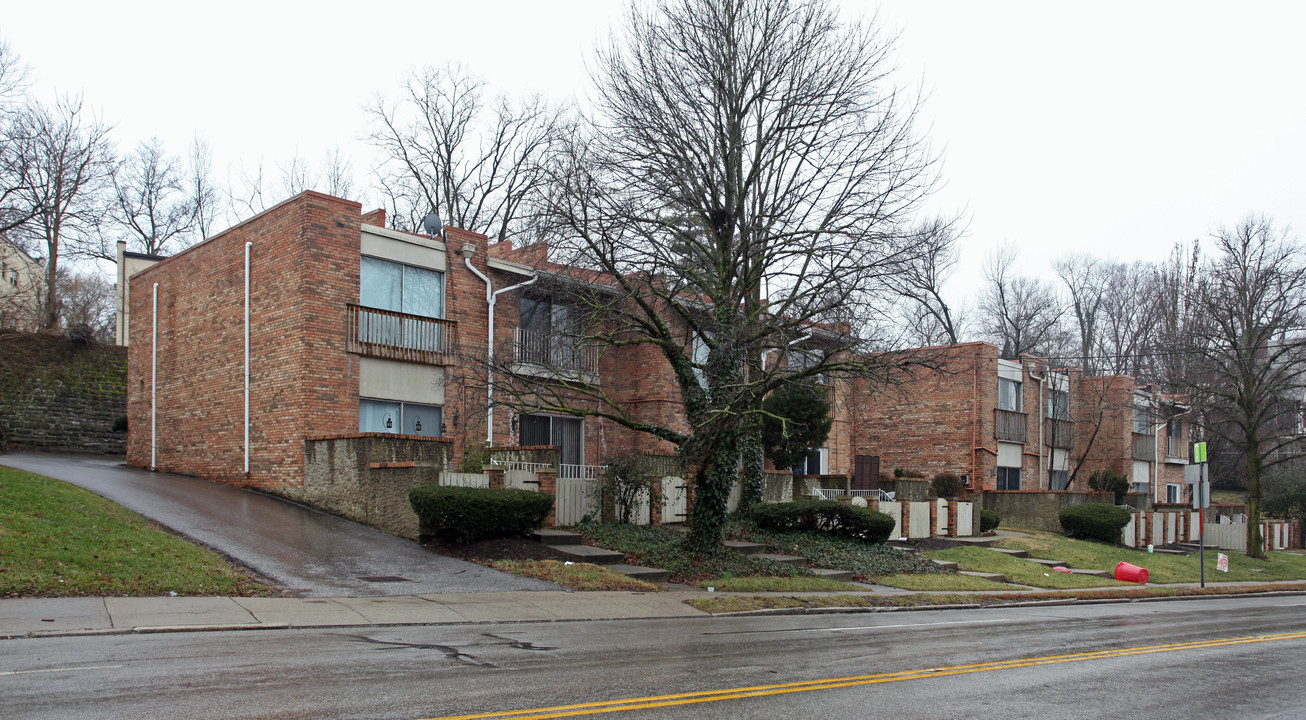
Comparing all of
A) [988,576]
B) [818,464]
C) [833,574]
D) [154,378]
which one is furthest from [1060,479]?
[154,378]

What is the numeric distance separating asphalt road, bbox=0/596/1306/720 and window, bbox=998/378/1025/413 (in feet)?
90.5

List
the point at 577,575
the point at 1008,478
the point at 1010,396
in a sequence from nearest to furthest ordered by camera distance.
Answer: the point at 577,575
the point at 1008,478
the point at 1010,396

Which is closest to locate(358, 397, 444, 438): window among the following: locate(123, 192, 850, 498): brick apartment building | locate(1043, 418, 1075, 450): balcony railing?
locate(123, 192, 850, 498): brick apartment building

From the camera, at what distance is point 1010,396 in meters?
39.9

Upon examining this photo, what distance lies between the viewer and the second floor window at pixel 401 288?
72.5 ft

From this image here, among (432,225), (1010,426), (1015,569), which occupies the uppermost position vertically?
(432,225)

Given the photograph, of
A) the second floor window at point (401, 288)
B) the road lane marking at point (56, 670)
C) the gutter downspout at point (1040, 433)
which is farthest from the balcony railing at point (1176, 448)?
the road lane marking at point (56, 670)

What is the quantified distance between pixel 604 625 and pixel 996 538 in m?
19.4

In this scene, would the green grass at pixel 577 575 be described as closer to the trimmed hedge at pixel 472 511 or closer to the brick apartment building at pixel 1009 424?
the trimmed hedge at pixel 472 511

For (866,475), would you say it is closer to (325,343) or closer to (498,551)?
(498,551)

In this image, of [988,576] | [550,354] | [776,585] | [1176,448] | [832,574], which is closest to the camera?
[776,585]

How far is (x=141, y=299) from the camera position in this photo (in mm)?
26188

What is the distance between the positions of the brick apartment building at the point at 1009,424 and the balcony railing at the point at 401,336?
1705 cm

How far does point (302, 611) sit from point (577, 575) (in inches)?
198
